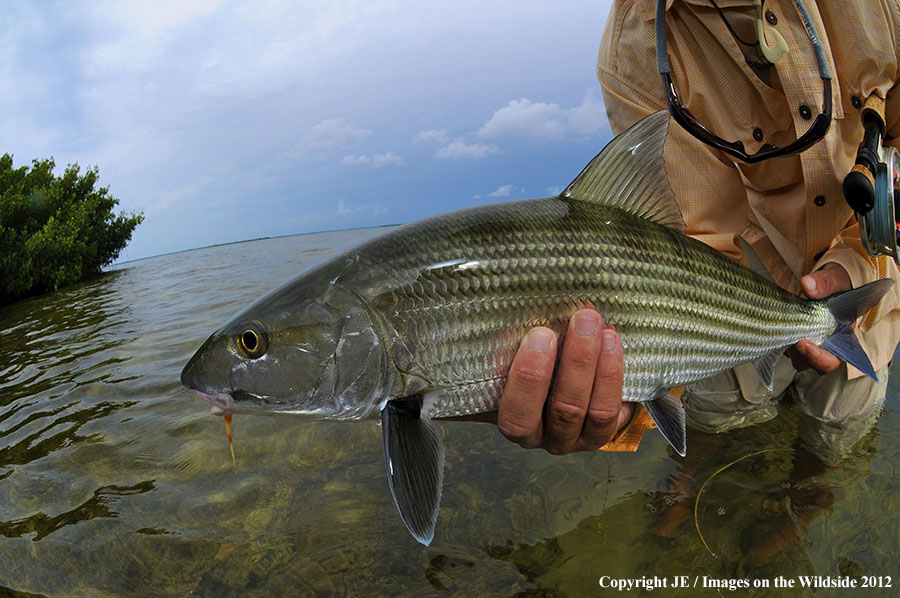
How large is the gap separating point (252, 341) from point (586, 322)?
3.88 feet

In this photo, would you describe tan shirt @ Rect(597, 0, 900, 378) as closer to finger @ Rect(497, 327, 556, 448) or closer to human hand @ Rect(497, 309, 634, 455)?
human hand @ Rect(497, 309, 634, 455)

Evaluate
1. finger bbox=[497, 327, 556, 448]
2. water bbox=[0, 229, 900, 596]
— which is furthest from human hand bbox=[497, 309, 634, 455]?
water bbox=[0, 229, 900, 596]

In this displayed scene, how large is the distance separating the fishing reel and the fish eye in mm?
2653

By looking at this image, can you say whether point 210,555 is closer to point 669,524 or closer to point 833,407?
point 669,524

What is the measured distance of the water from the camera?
275cm

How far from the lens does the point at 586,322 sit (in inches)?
75.0

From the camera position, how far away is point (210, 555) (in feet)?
10.0

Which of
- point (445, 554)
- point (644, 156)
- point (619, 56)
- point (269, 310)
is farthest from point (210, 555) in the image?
point (619, 56)

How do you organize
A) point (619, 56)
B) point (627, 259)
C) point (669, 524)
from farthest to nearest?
point (619, 56), point (669, 524), point (627, 259)

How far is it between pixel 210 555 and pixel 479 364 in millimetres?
Result: 2263

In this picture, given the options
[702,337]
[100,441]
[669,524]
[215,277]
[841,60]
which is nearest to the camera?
Answer: [702,337]

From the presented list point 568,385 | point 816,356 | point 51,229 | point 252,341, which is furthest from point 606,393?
point 51,229

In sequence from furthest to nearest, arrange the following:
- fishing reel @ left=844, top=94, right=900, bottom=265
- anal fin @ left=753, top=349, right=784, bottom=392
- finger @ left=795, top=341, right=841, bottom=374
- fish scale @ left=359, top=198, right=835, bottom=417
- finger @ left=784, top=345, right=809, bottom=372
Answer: finger @ left=784, top=345, right=809, bottom=372
finger @ left=795, top=341, right=841, bottom=374
anal fin @ left=753, top=349, right=784, bottom=392
fishing reel @ left=844, top=94, right=900, bottom=265
fish scale @ left=359, top=198, right=835, bottom=417

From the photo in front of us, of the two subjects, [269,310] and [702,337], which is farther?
[702,337]
